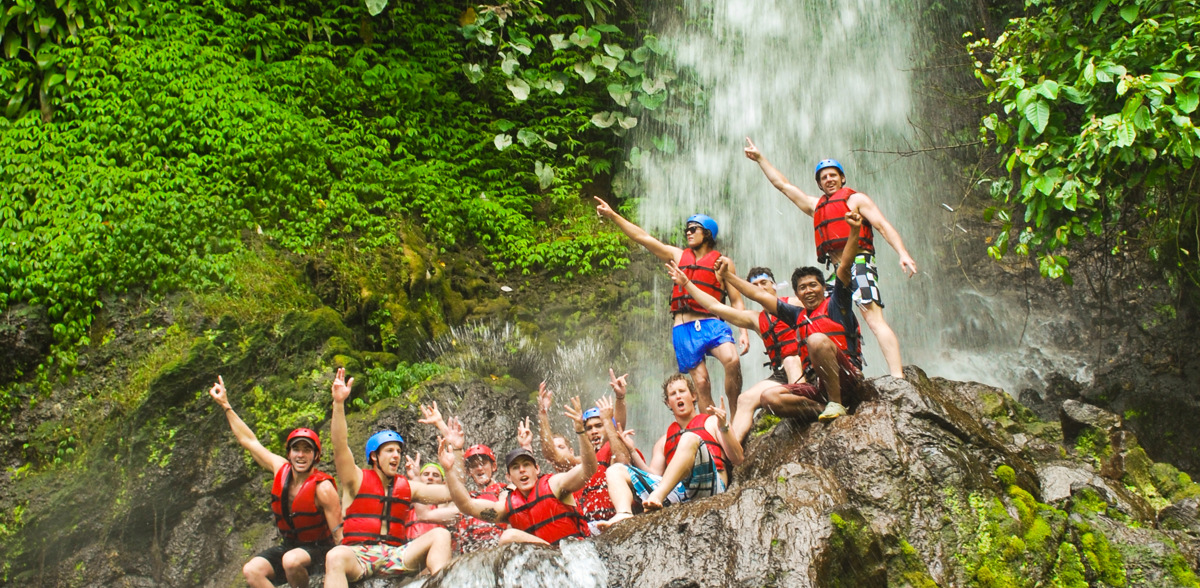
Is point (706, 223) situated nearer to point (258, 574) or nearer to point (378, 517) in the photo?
point (378, 517)

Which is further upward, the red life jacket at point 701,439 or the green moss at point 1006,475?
the red life jacket at point 701,439

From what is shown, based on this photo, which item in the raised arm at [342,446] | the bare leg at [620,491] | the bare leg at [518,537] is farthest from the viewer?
the raised arm at [342,446]

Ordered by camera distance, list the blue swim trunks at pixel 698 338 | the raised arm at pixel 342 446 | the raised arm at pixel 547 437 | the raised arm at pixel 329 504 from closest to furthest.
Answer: the raised arm at pixel 342 446, the raised arm at pixel 329 504, the raised arm at pixel 547 437, the blue swim trunks at pixel 698 338

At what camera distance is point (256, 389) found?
311 inches

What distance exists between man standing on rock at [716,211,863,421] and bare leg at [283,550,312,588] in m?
2.92

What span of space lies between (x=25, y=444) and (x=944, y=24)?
11.9 metres

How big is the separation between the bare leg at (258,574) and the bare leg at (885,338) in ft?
13.2

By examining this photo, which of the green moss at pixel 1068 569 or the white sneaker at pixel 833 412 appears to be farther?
the white sneaker at pixel 833 412

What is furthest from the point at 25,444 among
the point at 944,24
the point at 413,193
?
the point at 944,24

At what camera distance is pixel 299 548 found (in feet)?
17.5

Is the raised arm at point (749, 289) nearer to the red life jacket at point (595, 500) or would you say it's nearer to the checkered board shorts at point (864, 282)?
the checkered board shorts at point (864, 282)

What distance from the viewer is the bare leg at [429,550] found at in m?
4.95

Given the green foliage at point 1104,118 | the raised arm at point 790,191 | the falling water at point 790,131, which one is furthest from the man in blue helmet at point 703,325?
the falling water at point 790,131

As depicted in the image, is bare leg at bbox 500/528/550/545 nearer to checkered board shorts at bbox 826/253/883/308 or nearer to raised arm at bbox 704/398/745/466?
raised arm at bbox 704/398/745/466
